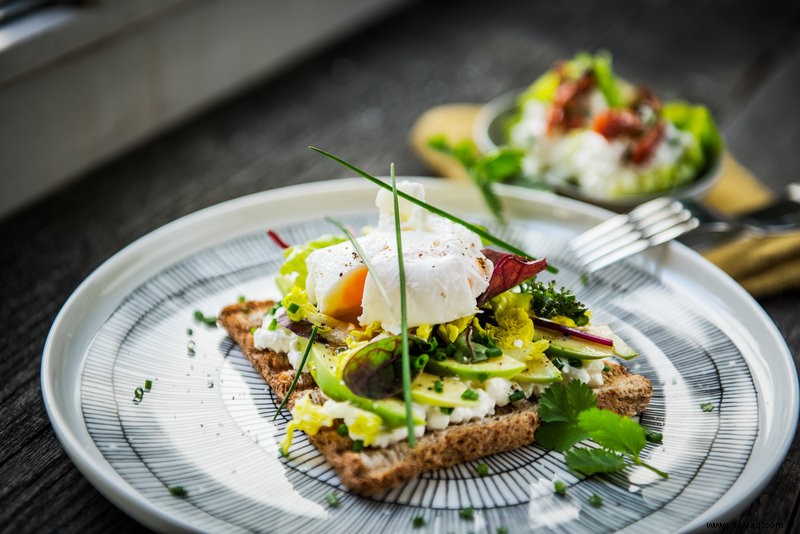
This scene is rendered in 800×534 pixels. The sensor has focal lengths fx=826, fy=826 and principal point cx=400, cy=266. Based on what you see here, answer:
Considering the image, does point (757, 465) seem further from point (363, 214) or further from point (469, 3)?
point (469, 3)

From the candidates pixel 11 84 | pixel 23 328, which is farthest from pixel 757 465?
pixel 11 84

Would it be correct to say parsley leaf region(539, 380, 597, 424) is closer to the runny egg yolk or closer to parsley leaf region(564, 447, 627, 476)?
parsley leaf region(564, 447, 627, 476)

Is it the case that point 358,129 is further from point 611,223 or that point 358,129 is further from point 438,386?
point 438,386

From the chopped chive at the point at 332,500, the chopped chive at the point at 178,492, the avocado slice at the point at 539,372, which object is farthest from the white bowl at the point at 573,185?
the chopped chive at the point at 178,492

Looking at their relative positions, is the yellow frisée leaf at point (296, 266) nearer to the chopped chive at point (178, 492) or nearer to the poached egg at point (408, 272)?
the poached egg at point (408, 272)

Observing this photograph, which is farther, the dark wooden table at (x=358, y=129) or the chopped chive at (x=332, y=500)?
the dark wooden table at (x=358, y=129)

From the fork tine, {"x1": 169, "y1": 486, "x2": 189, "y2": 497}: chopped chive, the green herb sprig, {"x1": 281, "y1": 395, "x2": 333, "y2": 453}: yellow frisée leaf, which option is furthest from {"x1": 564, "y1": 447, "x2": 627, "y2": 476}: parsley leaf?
the fork tine
